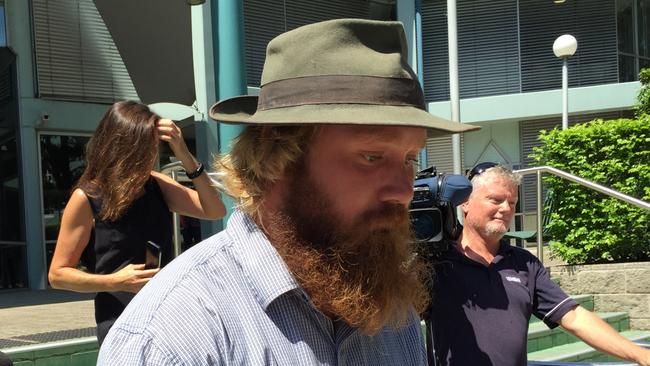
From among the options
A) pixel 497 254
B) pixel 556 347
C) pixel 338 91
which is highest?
pixel 338 91

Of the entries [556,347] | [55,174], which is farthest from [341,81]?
[55,174]

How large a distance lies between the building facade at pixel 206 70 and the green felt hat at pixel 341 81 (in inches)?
144

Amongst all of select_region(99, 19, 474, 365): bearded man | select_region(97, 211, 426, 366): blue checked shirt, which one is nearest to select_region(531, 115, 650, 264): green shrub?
select_region(99, 19, 474, 365): bearded man

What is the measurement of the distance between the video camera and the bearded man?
1396 mm

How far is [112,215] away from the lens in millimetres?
2590

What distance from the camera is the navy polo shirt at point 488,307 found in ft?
9.58

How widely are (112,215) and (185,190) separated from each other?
1.29 ft

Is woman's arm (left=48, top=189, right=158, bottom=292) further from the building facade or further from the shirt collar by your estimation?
the building facade

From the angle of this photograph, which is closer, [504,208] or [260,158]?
[260,158]

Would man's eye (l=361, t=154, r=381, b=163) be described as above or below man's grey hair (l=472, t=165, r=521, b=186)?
above

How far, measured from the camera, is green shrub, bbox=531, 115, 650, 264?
788cm

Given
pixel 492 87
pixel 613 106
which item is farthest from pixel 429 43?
pixel 613 106

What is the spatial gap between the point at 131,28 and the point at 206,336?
11330mm

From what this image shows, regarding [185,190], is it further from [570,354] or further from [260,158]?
[570,354]
